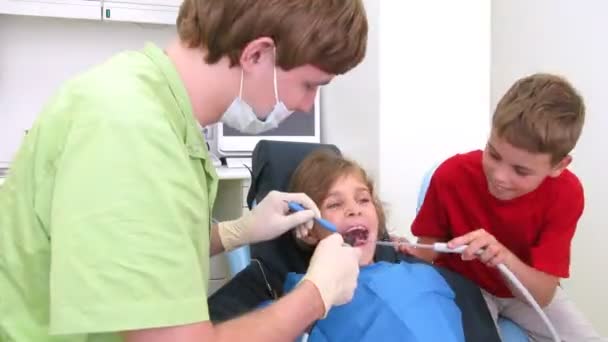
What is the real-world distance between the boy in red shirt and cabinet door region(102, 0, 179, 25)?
182 centimetres

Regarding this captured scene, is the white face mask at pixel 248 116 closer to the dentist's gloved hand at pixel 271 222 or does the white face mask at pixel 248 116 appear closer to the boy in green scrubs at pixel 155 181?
the boy in green scrubs at pixel 155 181

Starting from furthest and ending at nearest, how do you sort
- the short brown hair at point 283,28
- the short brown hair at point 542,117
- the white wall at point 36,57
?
the white wall at point 36,57 < the short brown hair at point 542,117 < the short brown hair at point 283,28

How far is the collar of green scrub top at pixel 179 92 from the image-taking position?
996 mm

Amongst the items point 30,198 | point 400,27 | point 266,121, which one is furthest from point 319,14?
point 400,27

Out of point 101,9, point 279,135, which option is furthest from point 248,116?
point 101,9

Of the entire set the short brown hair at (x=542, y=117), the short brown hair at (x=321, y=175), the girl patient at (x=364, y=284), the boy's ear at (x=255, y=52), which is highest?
the boy's ear at (x=255, y=52)

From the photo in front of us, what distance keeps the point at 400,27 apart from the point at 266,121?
1680 mm

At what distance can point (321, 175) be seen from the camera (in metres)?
1.71

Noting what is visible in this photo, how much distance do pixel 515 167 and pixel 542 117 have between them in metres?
0.14

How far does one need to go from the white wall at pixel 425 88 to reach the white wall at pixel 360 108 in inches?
1.6

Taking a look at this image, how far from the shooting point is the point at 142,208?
80 cm

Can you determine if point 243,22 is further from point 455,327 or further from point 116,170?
point 455,327

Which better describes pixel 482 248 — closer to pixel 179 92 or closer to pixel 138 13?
pixel 179 92

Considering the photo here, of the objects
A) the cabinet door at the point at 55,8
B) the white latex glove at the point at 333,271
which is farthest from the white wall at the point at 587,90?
the cabinet door at the point at 55,8
